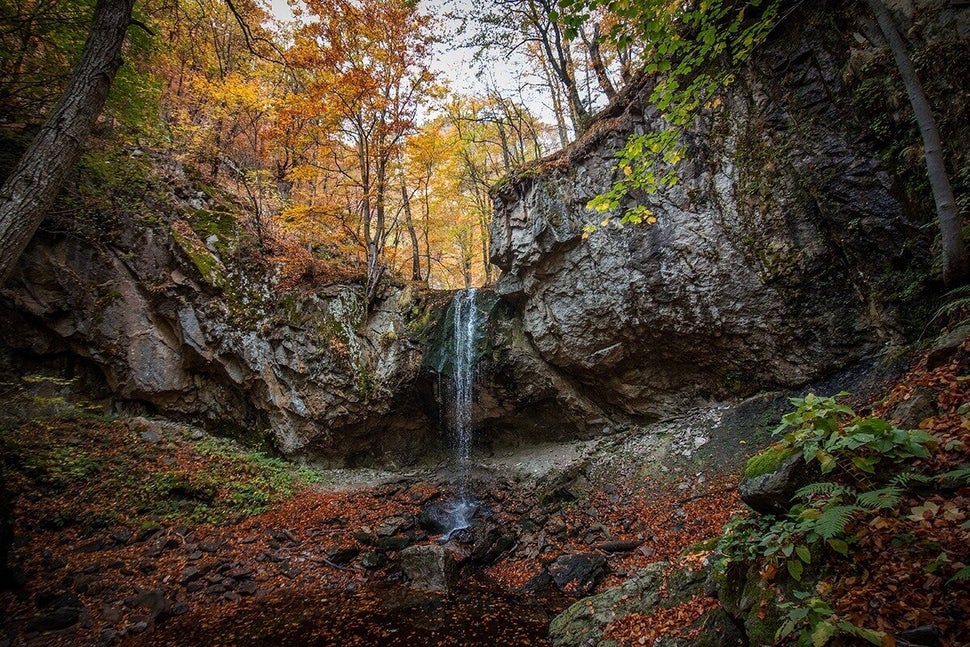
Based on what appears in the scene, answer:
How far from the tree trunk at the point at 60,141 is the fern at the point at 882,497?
773cm

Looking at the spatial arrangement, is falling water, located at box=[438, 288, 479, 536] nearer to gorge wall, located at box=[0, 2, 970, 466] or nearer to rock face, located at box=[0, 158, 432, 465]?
gorge wall, located at box=[0, 2, 970, 466]

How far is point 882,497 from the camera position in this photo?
8.10ft

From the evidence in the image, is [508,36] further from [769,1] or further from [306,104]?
[769,1]

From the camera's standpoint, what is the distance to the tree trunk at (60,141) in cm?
423

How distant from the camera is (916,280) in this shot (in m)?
6.62

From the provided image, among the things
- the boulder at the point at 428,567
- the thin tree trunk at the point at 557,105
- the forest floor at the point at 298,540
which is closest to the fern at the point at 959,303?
the forest floor at the point at 298,540

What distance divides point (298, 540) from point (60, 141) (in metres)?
7.66

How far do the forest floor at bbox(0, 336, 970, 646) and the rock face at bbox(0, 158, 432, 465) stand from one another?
1.28 meters

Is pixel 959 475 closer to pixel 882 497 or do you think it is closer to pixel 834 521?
pixel 882 497

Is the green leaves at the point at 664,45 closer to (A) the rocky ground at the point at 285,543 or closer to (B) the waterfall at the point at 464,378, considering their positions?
(A) the rocky ground at the point at 285,543

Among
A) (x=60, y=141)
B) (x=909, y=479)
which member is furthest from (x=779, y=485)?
(x=60, y=141)

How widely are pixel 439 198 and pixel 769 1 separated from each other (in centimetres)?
1197

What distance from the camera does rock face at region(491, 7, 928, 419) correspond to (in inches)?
285

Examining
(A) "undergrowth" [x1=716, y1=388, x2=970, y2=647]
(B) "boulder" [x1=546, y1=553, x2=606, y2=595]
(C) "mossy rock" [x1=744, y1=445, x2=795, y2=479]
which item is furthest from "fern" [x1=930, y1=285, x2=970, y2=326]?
(B) "boulder" [x1=546, y1=553, x2=606, y2=595]
